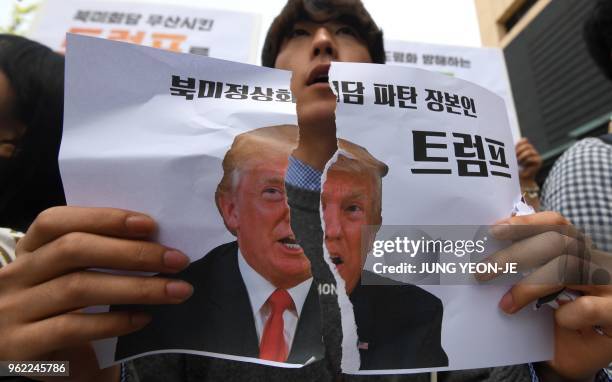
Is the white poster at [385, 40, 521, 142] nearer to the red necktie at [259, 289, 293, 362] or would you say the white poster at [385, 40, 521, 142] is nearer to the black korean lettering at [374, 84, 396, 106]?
the black korean lettering at [374, 84, 396, 106]

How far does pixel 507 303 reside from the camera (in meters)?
0.44

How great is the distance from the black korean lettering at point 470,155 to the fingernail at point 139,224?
40 centimetres

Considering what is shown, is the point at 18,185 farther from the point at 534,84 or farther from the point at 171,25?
the point at 534,84

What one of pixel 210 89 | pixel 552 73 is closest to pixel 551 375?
pixel 210 89

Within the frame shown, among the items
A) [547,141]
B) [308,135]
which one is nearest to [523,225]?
[308,135]

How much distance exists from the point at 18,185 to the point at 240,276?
54 cm

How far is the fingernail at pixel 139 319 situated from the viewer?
1.29 ft

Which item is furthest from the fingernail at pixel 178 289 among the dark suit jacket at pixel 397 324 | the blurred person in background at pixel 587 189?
the blurred person in background at pixel 587 189

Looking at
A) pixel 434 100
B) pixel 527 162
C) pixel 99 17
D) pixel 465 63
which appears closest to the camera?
pixel 434 100

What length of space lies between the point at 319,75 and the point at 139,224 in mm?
403

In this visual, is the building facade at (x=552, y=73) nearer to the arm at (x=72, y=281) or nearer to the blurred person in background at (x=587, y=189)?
the blurred person in background at (x=587, y=189)

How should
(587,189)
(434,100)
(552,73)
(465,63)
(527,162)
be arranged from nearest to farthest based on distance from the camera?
(434,100) < (587,189) < (527,162) < (465,63) < (552,73)

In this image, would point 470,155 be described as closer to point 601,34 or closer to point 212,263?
point 212,263

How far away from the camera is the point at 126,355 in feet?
1.34
